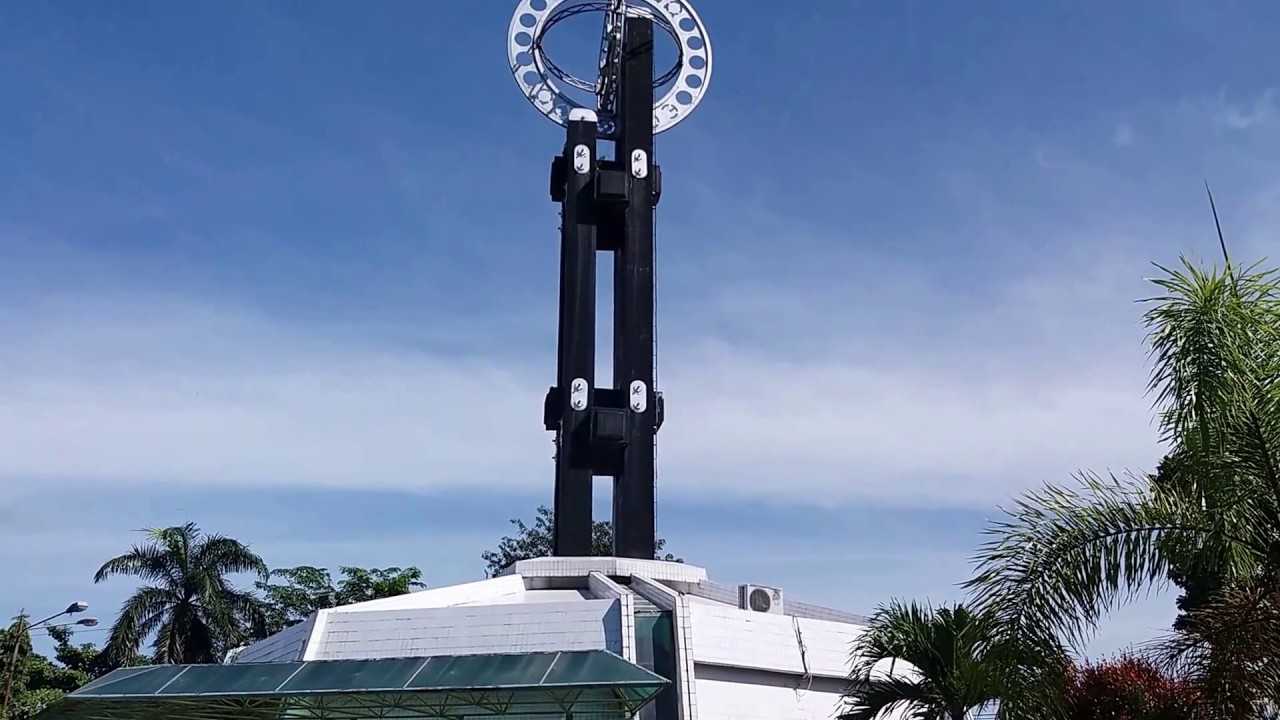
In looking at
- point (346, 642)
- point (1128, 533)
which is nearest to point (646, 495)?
point (346, 642)

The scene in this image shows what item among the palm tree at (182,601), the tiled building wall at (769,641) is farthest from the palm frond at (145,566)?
the tiled building wall at (769,641)

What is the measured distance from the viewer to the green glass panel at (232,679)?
2088 centimetres

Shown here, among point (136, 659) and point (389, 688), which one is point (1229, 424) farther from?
point (136, 659)

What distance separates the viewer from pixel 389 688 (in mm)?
20297

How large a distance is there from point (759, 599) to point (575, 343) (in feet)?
27.8

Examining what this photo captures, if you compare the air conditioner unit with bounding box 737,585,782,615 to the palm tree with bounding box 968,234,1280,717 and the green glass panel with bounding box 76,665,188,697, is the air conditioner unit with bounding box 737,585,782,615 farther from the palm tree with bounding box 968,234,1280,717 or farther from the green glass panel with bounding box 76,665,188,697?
the palm tree with bounding box 968,234,1280,717

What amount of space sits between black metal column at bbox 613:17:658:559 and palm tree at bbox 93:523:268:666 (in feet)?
54.0

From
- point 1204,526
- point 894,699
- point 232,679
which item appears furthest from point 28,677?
point 1204,526

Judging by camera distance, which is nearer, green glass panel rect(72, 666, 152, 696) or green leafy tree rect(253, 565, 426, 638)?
green glass panel rect(72, 666, 152, 696)

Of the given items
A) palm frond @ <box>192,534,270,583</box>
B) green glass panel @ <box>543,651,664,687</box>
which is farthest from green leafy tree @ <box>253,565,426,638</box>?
green glass panel @ <box>543,651,664,687</box>

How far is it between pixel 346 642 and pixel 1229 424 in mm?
19948

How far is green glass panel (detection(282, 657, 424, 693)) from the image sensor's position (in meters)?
20.5

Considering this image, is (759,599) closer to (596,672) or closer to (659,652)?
(659,652)

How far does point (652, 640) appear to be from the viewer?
84.9ft
